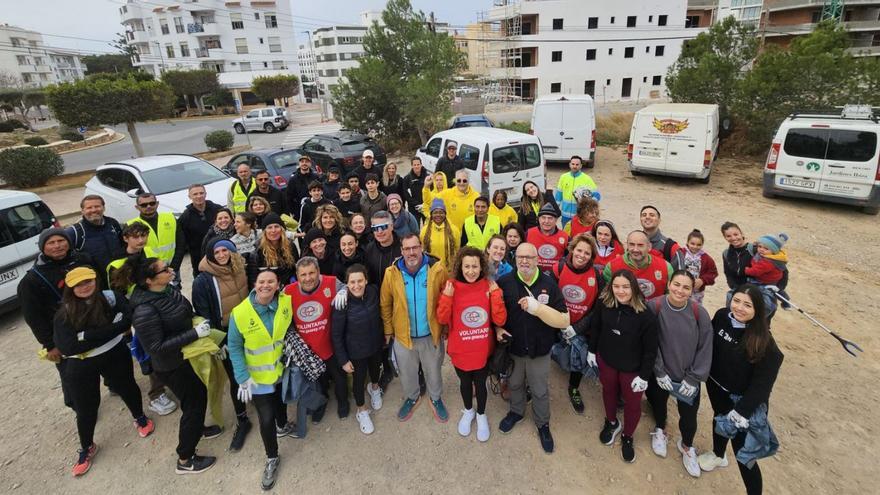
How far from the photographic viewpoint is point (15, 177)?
46.9 feet

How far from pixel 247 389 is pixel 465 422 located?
182 centimetres

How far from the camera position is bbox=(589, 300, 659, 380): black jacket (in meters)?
3.10

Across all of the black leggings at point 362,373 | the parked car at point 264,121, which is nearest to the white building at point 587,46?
the parked car at point 264,121

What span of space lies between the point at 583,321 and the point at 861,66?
1322 cm

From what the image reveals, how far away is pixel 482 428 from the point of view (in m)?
3.69

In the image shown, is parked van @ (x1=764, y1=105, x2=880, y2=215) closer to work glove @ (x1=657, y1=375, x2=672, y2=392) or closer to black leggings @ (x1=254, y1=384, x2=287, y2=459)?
work glove @ (x1=657, y1=375, x2=672, y2=392)

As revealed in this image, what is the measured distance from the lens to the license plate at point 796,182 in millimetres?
8820

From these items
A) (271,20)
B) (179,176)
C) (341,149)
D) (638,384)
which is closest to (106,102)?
(341,149)

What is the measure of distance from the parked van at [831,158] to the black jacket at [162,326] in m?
11.2

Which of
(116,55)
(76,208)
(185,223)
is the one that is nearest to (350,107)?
(76,208)

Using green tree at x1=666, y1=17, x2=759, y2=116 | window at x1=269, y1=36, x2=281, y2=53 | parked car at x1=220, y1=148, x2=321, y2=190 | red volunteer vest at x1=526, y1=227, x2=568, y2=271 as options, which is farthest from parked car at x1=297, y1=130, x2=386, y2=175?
window at x1=269, y1=36, x2=281, y2=53

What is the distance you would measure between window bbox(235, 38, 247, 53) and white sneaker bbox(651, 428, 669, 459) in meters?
64.5

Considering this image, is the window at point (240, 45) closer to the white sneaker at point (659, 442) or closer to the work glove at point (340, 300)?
the work glove at point (340, 300)

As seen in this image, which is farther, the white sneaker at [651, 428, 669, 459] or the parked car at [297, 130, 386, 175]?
the parked car at [297, 130, 386, 175]
